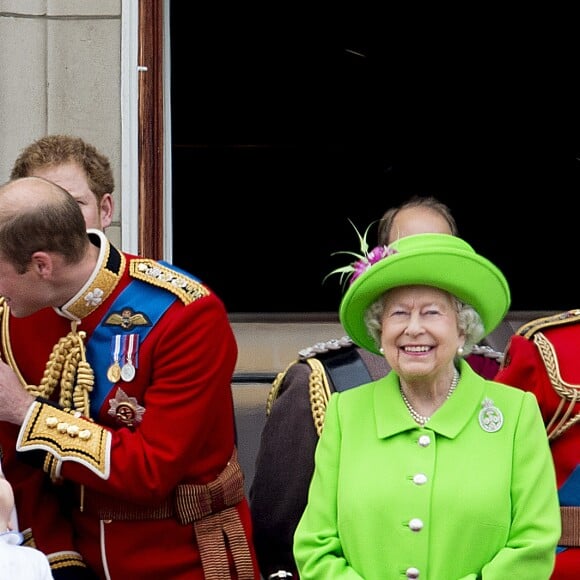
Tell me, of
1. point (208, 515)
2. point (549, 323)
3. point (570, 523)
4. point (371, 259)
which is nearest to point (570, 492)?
point (570, 523)

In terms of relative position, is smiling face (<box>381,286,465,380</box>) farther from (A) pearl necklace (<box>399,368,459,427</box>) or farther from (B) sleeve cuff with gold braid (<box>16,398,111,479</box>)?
(B) sleeve cuff with gold braid (<box>16,398,111,479</box>)

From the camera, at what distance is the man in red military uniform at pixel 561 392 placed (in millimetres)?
3352

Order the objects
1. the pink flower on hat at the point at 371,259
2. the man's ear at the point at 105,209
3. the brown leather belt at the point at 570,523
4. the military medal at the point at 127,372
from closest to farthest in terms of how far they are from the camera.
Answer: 1. the pink flower on hat at the point at 371,259
2. the brown leather belt at the point at 570,523
3. the military medal at the point at 127,372
4. the man's ear at the point at 105,209

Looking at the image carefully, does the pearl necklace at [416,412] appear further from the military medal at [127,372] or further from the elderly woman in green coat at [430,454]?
the military medal at [127,372]

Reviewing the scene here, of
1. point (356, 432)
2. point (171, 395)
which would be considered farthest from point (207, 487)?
point (356, 432)

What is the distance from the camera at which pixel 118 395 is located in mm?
3490

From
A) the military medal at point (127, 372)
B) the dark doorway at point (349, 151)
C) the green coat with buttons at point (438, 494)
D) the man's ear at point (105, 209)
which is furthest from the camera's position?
the dark doorway at point (349, 151)

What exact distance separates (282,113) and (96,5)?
6.59 meters

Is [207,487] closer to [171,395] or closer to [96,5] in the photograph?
[171,395]

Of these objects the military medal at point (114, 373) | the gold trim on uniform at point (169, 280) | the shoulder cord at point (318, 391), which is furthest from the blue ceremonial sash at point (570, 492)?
the military medal at point (114, 373)

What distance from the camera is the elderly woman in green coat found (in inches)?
120

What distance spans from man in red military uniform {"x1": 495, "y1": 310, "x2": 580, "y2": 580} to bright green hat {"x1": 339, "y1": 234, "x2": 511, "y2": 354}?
0.73 ft

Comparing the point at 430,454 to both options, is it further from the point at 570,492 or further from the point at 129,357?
the point at 129,357

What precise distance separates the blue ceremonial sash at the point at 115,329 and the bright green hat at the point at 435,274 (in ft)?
1.65
